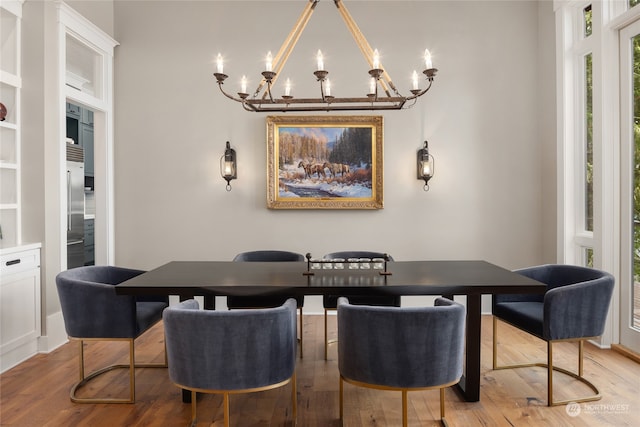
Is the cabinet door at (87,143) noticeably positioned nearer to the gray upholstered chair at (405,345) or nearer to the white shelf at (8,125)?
the white shelf at (8,125)

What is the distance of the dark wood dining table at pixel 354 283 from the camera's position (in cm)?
235

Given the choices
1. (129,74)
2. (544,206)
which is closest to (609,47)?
(544,206)

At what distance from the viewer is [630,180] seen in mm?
3328

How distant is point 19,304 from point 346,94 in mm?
3457

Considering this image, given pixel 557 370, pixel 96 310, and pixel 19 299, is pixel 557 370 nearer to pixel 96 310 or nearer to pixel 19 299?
pixel 96 310

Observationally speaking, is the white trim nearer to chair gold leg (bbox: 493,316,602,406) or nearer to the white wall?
the white wall

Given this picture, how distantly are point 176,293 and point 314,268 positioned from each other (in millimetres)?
952

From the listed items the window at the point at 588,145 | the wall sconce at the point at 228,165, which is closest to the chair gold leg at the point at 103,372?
the wall sconce at the point at 228,165

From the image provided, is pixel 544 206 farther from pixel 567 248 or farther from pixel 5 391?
pixel 5 391

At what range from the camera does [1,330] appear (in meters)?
3.07

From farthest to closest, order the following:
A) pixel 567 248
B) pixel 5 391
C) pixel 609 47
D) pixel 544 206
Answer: pixel 544 206 < pixel 567 248 < pixel 609 47 < pixel 5 391

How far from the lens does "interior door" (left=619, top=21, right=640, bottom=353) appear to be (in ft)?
10.8

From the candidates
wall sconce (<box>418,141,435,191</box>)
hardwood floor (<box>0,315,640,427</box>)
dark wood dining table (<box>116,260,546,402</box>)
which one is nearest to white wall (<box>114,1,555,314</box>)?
wall sconce (<box>418,141,435,191</box>)
